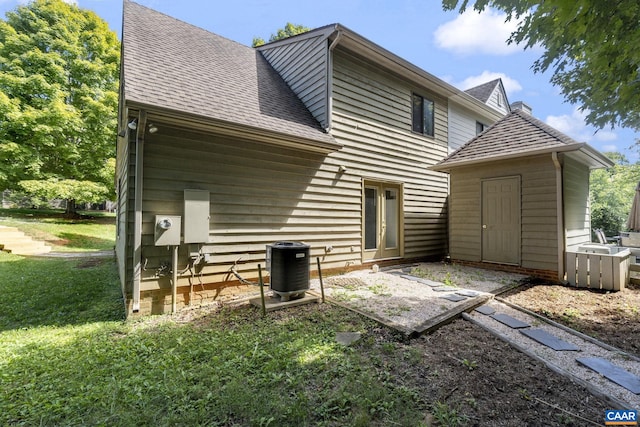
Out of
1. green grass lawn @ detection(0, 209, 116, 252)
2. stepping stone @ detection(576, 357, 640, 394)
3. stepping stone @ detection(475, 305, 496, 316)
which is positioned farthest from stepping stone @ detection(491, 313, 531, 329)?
green grass lawn @ detection(0, 209, 116, 252)

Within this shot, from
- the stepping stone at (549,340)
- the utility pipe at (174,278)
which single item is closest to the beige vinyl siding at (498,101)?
the stepping stone at (549,340)

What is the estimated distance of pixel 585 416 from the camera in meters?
2.11

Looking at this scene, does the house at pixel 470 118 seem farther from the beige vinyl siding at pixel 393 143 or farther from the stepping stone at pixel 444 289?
the stepping stone at pixel 444 289

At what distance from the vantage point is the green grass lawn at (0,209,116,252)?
460 inches

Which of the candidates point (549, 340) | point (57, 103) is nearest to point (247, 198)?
point (549, 340)

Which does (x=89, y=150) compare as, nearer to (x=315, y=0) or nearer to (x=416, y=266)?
(x=315, y=0)

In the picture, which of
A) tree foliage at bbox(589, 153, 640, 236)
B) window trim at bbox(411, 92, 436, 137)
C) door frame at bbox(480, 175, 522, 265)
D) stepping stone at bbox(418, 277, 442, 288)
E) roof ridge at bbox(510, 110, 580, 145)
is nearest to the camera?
stepping stone at bbox(418, 277, 442, 288)

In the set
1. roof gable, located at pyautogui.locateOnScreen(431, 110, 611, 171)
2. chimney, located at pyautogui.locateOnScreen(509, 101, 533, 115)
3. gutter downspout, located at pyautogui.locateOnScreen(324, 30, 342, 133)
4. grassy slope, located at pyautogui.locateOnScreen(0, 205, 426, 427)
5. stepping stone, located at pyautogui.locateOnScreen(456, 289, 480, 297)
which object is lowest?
grassy slope, located at pyautogui.locateOnScreen(0, 205, 426, 427)

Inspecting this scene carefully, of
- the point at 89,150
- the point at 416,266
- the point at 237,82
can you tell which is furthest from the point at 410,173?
the point at 89,150

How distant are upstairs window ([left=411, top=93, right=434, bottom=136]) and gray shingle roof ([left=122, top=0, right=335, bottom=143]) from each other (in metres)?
3.51

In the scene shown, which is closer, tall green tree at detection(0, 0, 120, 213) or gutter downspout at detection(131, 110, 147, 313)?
gutter downspout at detection(131, 110, 147, 313)

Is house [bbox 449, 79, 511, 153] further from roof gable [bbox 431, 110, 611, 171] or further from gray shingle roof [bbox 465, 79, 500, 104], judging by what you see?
roof gable [bbox 431, 110, 611, 171]

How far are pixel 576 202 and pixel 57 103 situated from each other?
21457 mm

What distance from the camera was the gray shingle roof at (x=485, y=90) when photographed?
39.3ft
